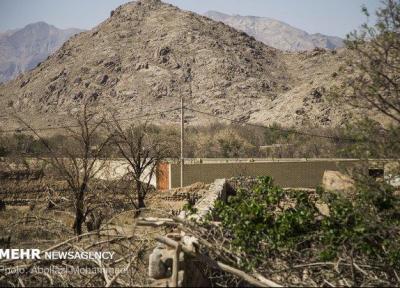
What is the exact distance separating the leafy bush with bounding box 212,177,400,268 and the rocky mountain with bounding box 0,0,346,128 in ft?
163

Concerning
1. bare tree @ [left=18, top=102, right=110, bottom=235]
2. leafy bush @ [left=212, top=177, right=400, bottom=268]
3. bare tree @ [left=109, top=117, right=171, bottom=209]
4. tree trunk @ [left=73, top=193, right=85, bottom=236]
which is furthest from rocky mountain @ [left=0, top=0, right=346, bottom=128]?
leafy bush @ [left=212, top=177, right=400, bottom=268]

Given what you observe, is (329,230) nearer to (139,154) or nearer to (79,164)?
(79,164)

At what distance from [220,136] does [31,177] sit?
1103 inches

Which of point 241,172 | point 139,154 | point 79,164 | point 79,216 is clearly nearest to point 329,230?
point 79,216

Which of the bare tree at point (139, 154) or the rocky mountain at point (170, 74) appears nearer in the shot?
the bare tree at point (139, 154)

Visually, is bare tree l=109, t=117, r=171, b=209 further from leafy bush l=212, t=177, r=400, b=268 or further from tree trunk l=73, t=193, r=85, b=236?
leafy bush l=212, t=177, r=400, b=268

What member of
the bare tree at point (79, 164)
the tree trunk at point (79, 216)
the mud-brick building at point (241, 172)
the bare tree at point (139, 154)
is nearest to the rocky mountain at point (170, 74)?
the mud-brick building at point (241, 172)

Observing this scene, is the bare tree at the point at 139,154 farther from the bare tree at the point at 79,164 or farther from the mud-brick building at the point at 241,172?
the mud-brick building at the point at 241,172

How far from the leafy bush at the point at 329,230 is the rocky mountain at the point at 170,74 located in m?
49.6

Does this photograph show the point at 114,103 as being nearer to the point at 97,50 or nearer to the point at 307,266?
the point at 97,50

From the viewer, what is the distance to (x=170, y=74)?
72688mm

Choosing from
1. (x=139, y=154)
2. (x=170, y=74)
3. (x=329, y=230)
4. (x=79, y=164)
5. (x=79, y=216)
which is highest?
(x=170, y=74)

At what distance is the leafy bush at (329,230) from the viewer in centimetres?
660

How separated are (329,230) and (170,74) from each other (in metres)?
67.1
